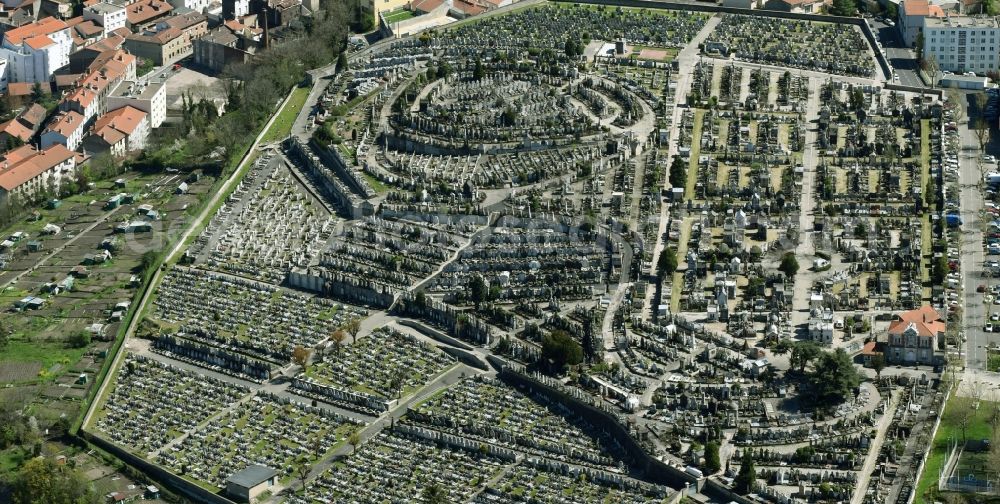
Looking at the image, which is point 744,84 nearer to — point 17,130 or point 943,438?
point 17,130

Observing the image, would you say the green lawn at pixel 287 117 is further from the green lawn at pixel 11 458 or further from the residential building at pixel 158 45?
the green lawn at pixel 11 458

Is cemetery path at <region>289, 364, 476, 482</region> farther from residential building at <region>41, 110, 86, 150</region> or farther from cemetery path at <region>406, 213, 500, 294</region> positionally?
residential building at <region>41, 110, 86, 150</region>

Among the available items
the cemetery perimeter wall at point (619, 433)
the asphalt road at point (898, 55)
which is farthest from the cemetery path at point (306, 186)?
the asphalt road at point (898, 55)

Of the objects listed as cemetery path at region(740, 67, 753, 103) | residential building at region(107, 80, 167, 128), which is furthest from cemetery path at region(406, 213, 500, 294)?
residential building at region(107, 80, 167, 128)

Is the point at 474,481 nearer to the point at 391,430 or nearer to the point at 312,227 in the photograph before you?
the point at 391,430

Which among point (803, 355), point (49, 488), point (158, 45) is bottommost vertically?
point (49, 488)

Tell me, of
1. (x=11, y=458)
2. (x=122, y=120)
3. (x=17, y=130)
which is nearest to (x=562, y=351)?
(x=11, y=458)
